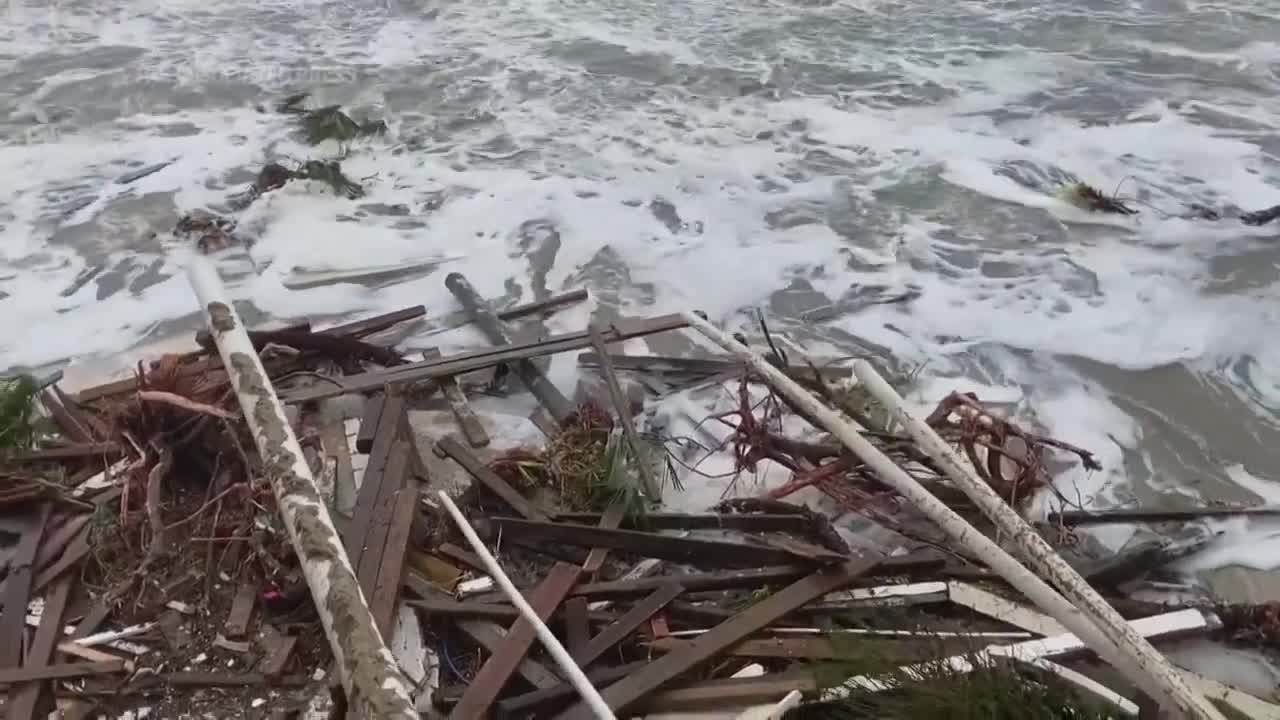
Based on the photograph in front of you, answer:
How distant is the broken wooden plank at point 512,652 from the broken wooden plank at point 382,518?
0.46 metres

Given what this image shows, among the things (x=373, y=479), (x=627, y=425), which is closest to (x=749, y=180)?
(x=627, y=425)

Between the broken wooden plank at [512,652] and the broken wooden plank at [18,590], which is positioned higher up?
the broken wooden plank at [512,652]

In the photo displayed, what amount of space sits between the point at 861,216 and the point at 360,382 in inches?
121

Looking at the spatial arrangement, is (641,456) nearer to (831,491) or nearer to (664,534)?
(664,534)

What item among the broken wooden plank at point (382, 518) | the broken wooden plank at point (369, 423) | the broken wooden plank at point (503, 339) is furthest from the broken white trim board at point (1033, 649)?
the broken wooden plank at point (369, 423)

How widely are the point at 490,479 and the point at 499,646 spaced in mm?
741

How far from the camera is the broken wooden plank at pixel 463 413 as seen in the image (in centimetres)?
360

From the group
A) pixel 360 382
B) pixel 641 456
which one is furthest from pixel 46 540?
pixel 641 456

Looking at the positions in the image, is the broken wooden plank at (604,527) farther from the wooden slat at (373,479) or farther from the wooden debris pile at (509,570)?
the wooden slat at (373,479)

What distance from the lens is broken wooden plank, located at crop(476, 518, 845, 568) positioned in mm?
2969

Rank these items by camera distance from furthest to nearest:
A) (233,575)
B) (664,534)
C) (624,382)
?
1. (624,382)
2. (664,534)
3. (233,575)

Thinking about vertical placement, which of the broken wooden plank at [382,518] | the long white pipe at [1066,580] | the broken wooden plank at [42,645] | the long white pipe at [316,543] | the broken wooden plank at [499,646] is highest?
the long white pipe at [1066,580]

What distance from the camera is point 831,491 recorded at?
324cm

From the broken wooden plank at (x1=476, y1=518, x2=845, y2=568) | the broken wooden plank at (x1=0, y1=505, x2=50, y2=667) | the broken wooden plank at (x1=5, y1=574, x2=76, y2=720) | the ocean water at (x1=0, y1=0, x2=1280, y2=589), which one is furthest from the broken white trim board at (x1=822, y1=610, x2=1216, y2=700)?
the broken wooden plank at (x1=0, y1=505, x2=50, y2=667)
